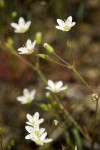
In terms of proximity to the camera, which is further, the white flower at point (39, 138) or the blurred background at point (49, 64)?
the blurred background at point (49, 64)

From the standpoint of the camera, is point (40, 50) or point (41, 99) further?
point (40, 50)

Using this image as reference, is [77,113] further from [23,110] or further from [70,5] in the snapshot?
[70,5]

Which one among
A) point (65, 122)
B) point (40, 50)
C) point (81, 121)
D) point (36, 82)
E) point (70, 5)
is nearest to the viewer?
point (65, 122)

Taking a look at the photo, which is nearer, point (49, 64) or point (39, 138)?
point (39, 138)

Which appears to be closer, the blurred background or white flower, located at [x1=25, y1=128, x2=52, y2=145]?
white flower, located at [x1=25, y1=128, x2=52, y2=145]

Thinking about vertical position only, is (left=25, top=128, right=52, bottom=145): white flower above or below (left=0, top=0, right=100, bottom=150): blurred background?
below

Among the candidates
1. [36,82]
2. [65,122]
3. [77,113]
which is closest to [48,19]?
[36,82]

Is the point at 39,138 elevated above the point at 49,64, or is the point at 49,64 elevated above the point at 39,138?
the point at 49,64

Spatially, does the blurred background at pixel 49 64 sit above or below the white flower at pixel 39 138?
above
